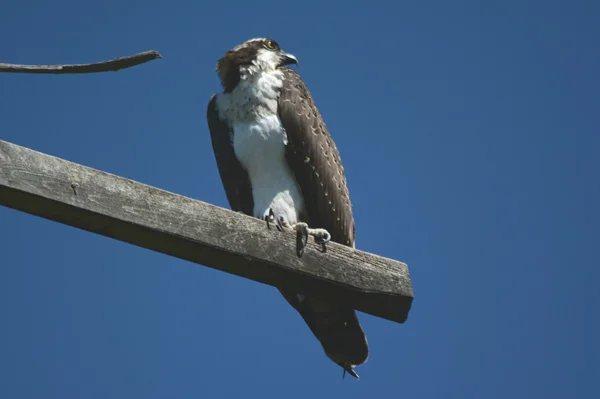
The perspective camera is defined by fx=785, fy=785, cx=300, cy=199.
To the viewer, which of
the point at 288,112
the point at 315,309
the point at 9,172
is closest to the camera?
the point at 9,172

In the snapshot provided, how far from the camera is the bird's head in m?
5.64

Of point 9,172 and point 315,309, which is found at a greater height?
point 315,309

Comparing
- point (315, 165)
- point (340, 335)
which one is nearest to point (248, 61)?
point (315, 165)

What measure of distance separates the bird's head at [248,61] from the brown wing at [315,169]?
31 cm

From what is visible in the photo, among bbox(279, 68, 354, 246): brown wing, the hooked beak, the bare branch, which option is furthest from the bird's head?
the bare branch

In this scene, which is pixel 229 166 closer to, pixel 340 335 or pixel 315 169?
pixel 315 169

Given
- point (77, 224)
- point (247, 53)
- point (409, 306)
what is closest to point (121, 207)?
point (77, 224)

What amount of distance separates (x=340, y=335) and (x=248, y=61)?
7.64ft

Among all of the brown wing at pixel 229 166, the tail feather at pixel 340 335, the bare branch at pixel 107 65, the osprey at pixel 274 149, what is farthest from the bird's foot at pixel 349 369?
the bare branch at pixel 107 65

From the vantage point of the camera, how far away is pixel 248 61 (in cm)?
568

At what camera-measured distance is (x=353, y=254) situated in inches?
116

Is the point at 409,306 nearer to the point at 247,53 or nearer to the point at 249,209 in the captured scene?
the point at 249,209

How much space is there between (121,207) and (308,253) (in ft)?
2.34

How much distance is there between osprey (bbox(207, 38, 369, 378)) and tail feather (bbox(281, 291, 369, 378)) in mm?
797
